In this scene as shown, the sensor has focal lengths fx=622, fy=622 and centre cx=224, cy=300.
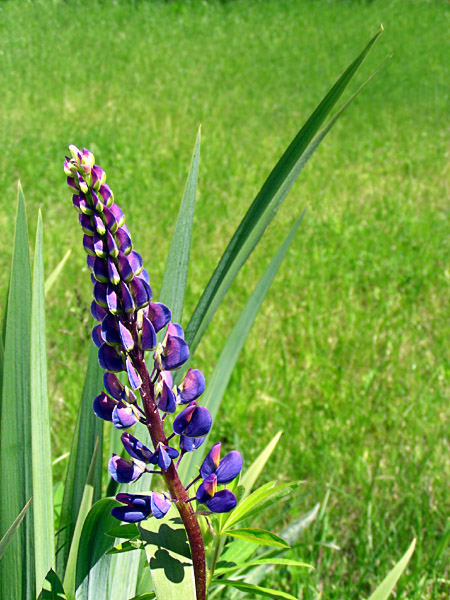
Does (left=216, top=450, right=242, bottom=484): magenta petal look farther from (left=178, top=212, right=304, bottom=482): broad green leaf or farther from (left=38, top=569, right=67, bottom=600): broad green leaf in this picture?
(left=178, top=212, right=304, bottom=482): broad green leaf

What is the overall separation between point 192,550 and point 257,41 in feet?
24.3

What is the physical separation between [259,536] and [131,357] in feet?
0.74

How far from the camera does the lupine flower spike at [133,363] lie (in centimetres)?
52

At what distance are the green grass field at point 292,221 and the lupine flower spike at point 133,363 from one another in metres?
0.55

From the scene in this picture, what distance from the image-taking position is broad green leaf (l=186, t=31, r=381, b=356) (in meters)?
0.67

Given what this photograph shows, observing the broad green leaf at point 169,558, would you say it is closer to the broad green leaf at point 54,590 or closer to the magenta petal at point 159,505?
the magenta petal at point 159,505

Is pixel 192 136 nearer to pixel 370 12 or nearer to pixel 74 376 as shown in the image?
pixel 74 376

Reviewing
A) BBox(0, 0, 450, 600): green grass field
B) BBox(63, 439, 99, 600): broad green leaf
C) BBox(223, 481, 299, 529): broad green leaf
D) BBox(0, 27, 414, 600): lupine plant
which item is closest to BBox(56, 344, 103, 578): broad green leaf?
BBox(0, 27, 414, 600): lupine plant

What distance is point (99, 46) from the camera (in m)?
6.33

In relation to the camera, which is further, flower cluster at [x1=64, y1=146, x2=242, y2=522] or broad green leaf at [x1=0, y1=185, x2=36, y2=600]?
broad green leaf at [x1=0, y1=185, x2=36, y2=600]

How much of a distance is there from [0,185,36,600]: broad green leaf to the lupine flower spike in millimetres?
207

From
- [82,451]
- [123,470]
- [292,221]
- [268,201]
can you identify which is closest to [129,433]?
[82,451]

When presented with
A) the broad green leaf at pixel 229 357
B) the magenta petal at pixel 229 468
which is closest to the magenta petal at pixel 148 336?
the magenta petal at pixel 229 468

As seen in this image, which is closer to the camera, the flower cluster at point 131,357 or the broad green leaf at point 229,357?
the flower cluster at point 131,357
